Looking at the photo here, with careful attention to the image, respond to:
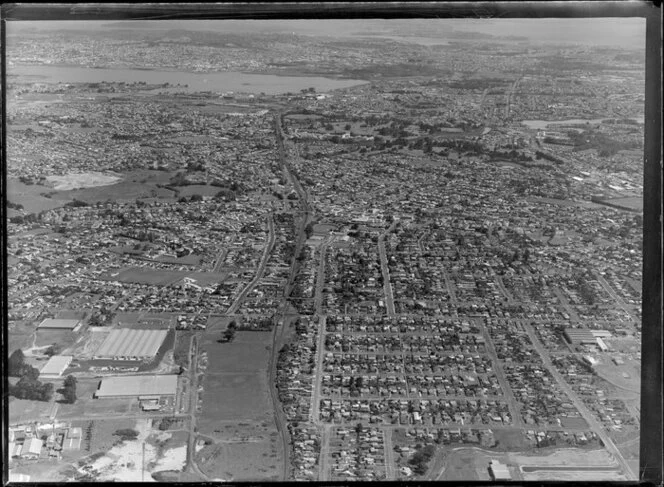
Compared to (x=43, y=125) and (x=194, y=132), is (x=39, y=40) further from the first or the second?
(x=194, y=132)

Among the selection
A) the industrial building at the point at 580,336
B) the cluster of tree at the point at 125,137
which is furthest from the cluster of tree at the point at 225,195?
the industrial building at the point at 580,336

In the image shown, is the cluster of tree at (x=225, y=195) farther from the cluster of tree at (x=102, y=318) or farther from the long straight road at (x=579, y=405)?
the long straight road at (x=579, y=405)

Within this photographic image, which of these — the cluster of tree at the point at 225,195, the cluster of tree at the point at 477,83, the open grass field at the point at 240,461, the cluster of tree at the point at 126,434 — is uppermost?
the cluster of tree at the point at 477,83

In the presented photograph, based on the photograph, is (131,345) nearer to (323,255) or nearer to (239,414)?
(239,414)

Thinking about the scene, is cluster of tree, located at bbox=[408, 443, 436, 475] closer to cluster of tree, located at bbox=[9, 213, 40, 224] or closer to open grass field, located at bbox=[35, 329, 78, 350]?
open grass field, located at bbox=[35, 329, 78, 350]

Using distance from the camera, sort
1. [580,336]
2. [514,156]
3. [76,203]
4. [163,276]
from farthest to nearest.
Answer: [514,156]
[76,203]
[163,276]
[580,336]

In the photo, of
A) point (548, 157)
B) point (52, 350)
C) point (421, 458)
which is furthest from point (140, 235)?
point (548, 157)
